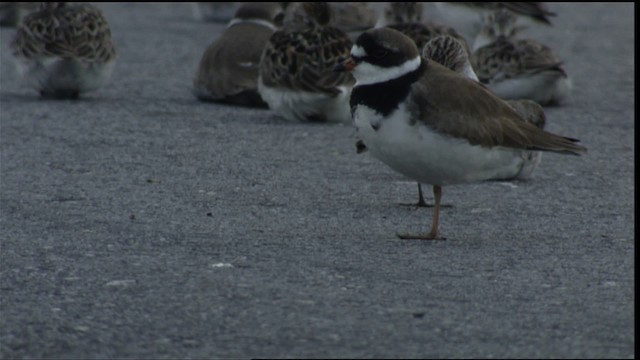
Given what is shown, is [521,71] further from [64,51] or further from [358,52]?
[358,52]

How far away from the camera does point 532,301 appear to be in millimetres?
6539

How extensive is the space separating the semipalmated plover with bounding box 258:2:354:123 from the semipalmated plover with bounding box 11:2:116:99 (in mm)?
1399

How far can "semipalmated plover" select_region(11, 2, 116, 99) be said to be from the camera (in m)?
12.6

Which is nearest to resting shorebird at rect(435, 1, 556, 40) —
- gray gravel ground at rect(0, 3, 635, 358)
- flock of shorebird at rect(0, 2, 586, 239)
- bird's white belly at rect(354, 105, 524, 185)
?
flock of shorebird at rect(0, 2, 586, 239)

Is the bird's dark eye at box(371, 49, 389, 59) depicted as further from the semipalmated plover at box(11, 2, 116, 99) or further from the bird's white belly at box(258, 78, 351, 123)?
the semipalmated plover at box(11, 2, 116, 99)

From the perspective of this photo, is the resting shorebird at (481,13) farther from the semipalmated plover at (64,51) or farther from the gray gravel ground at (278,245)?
the semipalmated plover at (64,51)

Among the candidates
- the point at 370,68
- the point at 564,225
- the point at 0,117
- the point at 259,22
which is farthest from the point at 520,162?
the point at 259,22

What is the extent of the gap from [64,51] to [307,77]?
6.77ft

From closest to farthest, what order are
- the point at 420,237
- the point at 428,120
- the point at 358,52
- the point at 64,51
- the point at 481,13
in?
1. the point at 428,120
2. the point at 420,237
3. the point at 358,52
4. the point at 64,51
5. the point at 481,13

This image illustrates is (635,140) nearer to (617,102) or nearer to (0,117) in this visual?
(617,102)

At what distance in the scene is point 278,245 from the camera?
303 inches

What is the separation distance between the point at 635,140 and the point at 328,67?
2.38m

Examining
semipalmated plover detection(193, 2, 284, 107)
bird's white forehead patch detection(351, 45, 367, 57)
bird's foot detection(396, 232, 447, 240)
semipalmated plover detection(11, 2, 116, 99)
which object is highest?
bird's white forehead patch detection(351, 45, 367, 57)

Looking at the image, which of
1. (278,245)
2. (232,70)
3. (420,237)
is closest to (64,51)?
(232,70)
